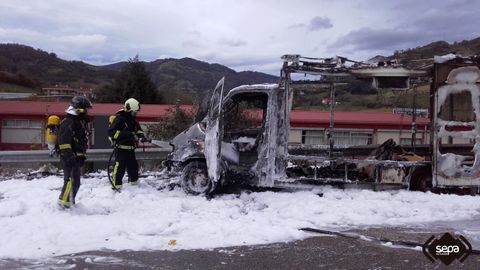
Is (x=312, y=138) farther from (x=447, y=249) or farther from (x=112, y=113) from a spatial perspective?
(x=447, y=249)

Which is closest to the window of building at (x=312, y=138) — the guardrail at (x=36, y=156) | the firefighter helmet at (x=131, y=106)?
the guardrail at (x=36, y=156)

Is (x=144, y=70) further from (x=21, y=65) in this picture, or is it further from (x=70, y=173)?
(x=21, y=65)

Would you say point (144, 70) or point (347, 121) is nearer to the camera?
point (347, 121)

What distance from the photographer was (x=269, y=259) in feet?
19.6

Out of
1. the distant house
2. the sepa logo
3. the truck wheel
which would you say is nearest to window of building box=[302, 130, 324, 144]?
the truck wheel

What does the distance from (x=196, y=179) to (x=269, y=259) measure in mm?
3766

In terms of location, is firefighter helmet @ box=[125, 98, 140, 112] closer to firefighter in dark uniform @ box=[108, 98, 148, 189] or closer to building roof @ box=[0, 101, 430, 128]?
firefighter in dark uniform @ box=[108, 98, 148, 189]

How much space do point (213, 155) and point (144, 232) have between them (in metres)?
2.52

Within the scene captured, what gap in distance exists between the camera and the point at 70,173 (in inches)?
314

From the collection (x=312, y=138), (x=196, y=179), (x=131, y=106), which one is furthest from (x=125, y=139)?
(x=312, y=138)

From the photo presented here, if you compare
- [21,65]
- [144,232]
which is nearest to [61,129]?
[144,232]

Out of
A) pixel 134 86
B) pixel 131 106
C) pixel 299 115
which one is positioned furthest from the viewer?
pixel 134 86

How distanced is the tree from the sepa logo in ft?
94.8

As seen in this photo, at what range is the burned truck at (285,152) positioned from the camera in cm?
922
